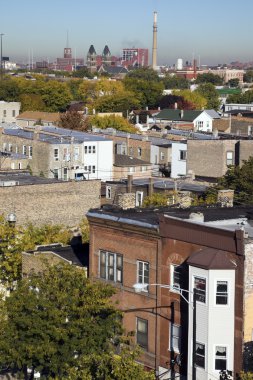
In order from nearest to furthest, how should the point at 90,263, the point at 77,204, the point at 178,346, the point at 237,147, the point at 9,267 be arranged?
the point at 178,346 → the point at 90,263 → the point at 9,267 → the point at 77,204 → the point at 237,147

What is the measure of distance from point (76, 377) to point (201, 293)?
5349 mm

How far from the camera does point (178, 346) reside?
3438cm

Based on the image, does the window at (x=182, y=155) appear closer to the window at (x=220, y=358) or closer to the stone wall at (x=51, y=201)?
the stone wall at (x=51, y=201)

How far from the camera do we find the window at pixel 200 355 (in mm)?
32406

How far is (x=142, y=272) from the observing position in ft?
118

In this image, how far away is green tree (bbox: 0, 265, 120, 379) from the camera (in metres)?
33.3

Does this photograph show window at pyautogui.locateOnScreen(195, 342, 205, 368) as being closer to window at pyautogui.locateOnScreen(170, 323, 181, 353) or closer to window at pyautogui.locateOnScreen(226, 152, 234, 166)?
window at pyautogui.locateOnScreen(170, 323, 181, 353)

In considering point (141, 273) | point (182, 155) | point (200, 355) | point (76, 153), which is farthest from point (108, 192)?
point (200, 355)

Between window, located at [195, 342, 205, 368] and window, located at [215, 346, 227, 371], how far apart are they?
18.0 inches

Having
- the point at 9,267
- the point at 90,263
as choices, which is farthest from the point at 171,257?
the point at 9,267

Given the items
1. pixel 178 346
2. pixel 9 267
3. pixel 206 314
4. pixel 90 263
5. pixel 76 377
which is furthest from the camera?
pixel 9 267

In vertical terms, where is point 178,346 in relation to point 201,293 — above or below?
below

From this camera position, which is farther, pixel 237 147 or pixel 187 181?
pixel 237 147

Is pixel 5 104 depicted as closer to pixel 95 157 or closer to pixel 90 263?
pixel 95 157
